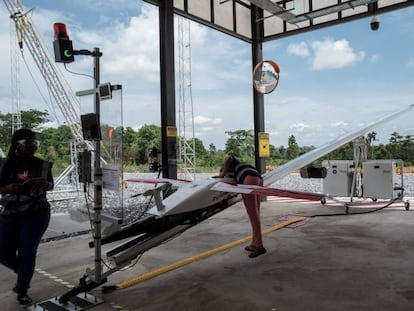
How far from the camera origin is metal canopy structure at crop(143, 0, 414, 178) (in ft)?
20.5

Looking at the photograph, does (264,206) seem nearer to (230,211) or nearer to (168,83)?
(230,211)

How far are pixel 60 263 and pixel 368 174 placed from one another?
6028 mm

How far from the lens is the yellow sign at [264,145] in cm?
882

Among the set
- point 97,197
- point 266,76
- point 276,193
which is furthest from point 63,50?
point 266,76

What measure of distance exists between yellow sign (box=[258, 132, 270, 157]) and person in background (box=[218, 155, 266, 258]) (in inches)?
182

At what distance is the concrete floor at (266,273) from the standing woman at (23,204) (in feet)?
1.20

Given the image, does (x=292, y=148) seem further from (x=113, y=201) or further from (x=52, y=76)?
(x=113, y=201)

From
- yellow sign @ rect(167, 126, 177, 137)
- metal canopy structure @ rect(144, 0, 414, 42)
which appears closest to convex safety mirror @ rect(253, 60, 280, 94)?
metal canopy structure @ rect(144, 0, 414, 42)

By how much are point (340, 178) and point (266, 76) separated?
2.86m

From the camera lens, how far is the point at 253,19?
8.78 meters

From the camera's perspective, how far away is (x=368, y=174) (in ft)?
24.3

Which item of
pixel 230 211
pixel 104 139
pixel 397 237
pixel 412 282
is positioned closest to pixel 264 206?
pixel 230 211

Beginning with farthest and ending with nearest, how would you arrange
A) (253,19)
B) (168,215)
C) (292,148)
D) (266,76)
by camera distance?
(292,148), (253,19), (266,76), (168,215)

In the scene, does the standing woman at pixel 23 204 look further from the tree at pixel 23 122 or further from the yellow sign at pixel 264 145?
the yellow sign at pixel 264 145
